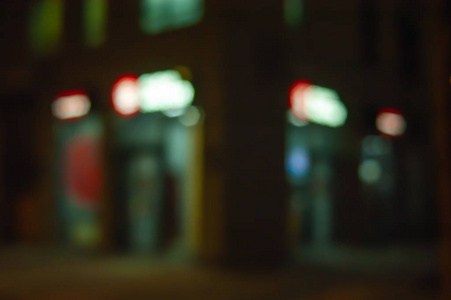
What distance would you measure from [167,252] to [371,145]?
6.27m

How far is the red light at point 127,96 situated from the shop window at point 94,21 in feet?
5.49

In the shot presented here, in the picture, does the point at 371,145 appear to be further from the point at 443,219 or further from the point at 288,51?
the point at 443,219

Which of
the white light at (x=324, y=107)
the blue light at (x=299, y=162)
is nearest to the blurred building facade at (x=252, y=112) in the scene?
the blue light at (x=299, y=162)

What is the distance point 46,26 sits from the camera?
44.0ft

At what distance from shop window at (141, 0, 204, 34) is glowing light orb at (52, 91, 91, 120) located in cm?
246

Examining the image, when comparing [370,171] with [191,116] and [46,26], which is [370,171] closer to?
[191,116]

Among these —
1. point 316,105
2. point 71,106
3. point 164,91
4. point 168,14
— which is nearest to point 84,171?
point 71,106

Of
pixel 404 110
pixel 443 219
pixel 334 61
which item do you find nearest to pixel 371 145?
pixel 404 110

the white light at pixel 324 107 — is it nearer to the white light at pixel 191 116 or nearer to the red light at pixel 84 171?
the white light at pixel 191 116

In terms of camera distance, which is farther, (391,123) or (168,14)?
(391,123)

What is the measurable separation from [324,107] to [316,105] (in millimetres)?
415

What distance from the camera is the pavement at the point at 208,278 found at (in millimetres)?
7156

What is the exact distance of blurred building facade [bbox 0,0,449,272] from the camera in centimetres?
968

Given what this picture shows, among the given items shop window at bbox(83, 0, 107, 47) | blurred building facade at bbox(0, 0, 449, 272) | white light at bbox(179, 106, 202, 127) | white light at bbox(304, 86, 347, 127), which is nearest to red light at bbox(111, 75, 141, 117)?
blurred building facade at bbox(0, 0, 449, 272)
